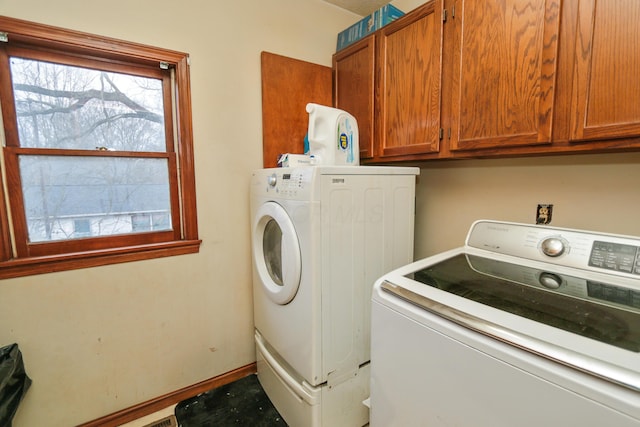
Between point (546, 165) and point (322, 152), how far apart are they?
1.12 metres

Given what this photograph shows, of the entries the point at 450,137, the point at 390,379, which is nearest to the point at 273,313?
the point at 390,379

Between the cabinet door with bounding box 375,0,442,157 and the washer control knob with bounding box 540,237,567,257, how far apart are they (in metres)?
0.63

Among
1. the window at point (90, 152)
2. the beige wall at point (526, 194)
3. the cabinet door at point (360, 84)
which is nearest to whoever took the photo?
the beige wall at point (526, 194)

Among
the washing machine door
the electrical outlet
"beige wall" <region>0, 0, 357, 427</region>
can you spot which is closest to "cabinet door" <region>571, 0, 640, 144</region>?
the electrical outlet

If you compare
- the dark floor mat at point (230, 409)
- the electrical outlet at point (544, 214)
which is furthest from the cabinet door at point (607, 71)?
the dark floor mat at point (230, 409)

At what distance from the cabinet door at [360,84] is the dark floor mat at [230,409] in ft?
5.48

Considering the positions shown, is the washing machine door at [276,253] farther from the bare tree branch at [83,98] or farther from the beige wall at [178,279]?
the bare tree branch at [83,98]

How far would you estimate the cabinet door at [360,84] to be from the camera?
5.83 feet

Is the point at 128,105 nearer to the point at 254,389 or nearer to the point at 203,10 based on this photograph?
the point at 203,10

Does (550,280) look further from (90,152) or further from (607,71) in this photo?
(90,152)

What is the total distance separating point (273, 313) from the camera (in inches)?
63.2

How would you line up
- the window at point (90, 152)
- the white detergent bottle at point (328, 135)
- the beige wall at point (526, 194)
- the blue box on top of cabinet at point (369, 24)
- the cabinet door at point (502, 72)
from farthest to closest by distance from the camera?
the blue box on top of cabinet at point (369, 24)
the white detergent bottle at point (328, 135)
the window at point (90, 152)
the beige wall at point (526, 194)
the cabinet door at point (502, 72)

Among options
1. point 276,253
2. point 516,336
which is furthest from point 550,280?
point 276,253

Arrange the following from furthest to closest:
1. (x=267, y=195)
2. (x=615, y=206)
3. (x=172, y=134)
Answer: (x=172, y=134) → (x=267, y=195) → (x=615, y=206)
